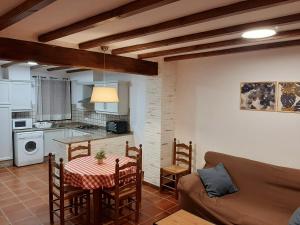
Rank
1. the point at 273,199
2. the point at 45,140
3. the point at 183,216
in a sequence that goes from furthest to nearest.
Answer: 1. the point at 45,140
2. the point at 273,199
3. the point at 183,216

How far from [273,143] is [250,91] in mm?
750

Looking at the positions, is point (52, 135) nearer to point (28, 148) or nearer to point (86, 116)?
point (28, 148)

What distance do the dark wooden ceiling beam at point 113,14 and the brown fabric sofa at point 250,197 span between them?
2.25 m

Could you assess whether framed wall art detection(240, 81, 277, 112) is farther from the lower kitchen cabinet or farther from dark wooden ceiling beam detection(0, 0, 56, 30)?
the lower kitchen cabinet

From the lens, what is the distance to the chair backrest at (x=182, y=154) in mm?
4057

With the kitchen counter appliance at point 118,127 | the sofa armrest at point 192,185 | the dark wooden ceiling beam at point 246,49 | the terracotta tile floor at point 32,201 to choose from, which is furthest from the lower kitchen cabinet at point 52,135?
the dark wooden ceiling beam at point 246,49

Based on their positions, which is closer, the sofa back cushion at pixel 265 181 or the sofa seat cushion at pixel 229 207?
the sofa seat cushion at pixel 229 207

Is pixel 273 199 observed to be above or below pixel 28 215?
above

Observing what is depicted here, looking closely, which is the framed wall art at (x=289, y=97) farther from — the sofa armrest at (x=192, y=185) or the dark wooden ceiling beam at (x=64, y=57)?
the dark wooden ceiling beam at (x=64, y=57)

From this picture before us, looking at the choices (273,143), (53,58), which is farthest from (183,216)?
(53,58)

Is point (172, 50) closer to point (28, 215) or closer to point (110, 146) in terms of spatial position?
point (110, 146)

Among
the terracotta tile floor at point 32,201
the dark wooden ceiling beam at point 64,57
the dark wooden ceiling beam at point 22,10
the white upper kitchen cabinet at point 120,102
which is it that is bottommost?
the terracotta tile floor at point 32,201

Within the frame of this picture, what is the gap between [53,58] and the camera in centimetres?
291

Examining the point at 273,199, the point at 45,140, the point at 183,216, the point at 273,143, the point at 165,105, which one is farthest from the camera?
the point at 45,140
